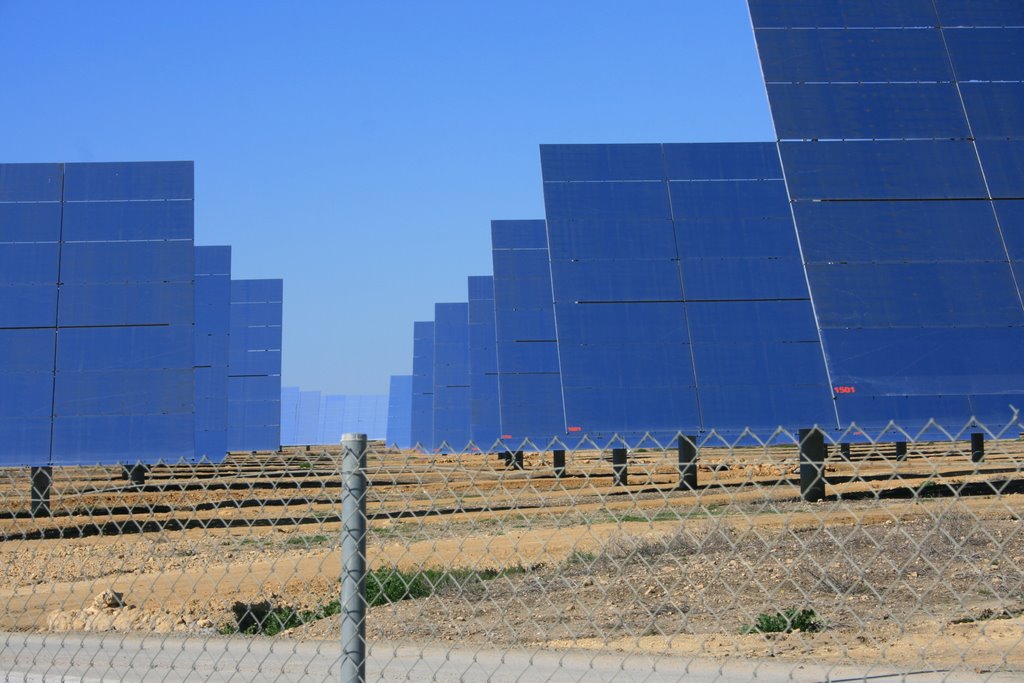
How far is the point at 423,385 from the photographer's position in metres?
42.6

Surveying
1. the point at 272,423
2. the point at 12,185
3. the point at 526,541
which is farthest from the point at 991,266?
the point at 272,423

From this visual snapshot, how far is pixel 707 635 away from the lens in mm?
6055

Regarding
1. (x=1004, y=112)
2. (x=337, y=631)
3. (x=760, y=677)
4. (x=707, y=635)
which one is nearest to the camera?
(x=760, y=677)

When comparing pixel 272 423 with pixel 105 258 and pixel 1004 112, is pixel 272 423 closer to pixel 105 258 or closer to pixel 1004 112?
pixel 105 258

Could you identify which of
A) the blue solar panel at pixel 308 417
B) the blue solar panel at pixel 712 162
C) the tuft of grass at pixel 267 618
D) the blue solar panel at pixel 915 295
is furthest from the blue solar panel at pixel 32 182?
the blue solar panel at pixel 308 417

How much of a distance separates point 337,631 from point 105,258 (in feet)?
38.6

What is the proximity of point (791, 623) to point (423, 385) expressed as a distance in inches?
1456

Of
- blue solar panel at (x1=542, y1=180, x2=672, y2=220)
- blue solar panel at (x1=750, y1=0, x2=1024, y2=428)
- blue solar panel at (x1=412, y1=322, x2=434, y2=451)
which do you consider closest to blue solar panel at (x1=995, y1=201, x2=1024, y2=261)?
blue solar panel at (x1=750, y1=0, x2=1024, y2=428)

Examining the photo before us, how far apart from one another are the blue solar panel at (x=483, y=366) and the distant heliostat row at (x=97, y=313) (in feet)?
40.9

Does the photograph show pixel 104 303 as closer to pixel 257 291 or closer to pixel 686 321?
pixel 686 321

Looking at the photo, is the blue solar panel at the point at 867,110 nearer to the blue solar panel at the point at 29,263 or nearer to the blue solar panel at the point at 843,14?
the blue solar panel at the point at 843,14

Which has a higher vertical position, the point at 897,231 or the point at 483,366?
the point at 483,366

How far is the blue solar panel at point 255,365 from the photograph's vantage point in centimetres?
2855

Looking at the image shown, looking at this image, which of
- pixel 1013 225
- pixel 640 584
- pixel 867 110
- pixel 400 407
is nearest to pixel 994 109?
pixel 867 110
